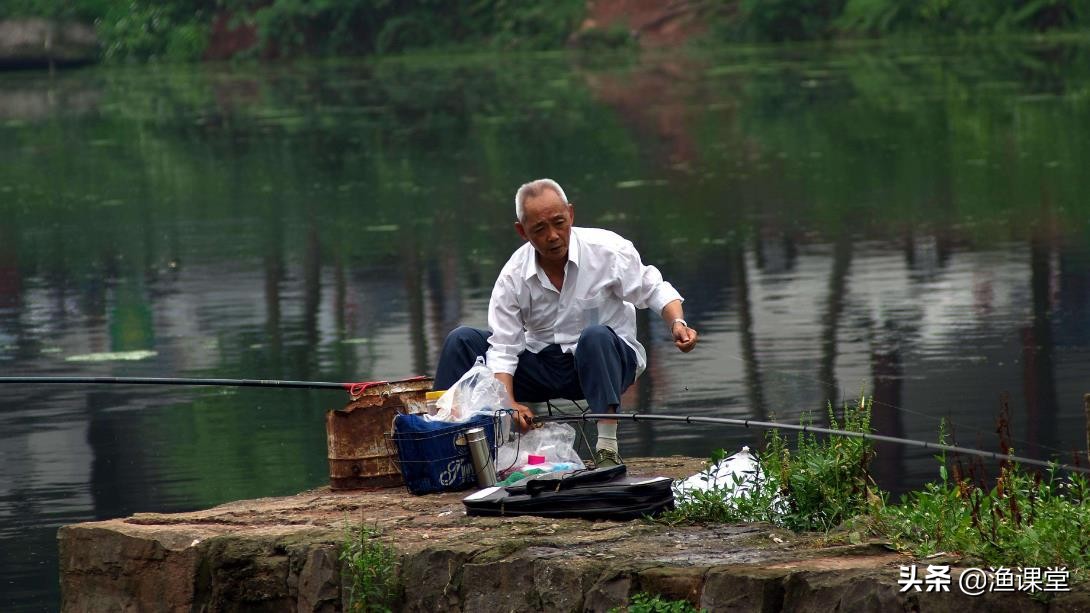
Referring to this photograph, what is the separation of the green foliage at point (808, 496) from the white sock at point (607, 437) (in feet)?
2.64

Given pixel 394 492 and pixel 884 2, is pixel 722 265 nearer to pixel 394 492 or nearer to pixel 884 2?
pixel 394 492

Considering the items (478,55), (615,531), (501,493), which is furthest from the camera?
(478,55)

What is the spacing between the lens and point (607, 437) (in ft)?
23.3

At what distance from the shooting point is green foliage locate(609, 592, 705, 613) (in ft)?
17.9

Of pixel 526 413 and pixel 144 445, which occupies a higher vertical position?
pixel 526 413

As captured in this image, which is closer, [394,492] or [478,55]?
[394,492]

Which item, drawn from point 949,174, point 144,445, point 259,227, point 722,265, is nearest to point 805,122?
point 949,174

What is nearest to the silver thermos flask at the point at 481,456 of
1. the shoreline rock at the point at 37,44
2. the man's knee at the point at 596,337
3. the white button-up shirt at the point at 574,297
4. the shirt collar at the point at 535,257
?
the white button-up shirt at the point at 574,297

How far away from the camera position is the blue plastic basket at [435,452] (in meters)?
6.95

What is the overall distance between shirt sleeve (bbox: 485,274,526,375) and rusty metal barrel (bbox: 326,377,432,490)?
12.0 inches

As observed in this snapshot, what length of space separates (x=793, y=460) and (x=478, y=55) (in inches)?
1568

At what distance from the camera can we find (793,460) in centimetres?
638

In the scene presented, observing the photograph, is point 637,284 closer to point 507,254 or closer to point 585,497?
point 585,497

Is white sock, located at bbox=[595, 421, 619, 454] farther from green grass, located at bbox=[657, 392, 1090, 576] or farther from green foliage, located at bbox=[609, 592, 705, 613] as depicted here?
green foliage, located at bbox=[609, 592, 705, 613]
